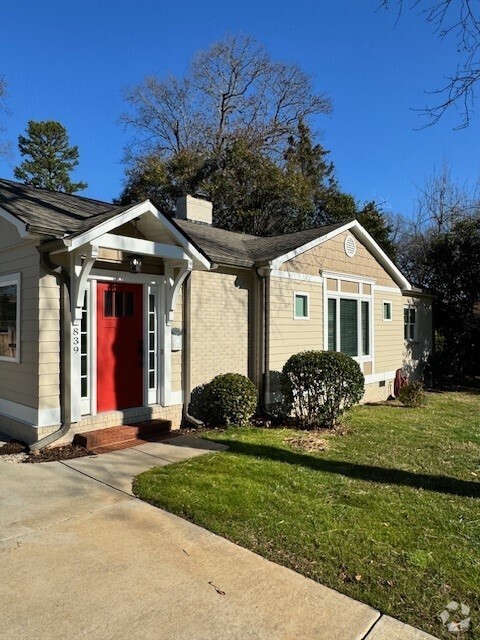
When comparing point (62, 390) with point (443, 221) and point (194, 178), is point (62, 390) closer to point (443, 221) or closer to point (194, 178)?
point (194, 178)

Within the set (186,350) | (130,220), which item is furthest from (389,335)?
(130,220)

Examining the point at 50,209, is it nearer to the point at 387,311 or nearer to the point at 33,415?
the point at 33,415

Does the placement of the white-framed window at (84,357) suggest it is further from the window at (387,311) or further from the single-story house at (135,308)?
the window at (387,311)

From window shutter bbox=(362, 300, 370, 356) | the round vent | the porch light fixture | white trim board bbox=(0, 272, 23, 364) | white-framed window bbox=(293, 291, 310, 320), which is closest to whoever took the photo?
white trim board bbox=(0, 272, 23, 364)

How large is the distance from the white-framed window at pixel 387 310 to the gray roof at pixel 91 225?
354 cm

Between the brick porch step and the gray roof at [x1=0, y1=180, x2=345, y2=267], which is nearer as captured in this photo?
the gray roof at [x1=0, y1=180, x2=345, y2=267]

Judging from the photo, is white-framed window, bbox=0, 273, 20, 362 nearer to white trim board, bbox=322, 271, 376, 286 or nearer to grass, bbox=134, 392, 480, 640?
grass, bbox=134, 392, 480, 640

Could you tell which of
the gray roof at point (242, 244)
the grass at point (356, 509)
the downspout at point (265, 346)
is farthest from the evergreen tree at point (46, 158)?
the grass at point (356, 509)

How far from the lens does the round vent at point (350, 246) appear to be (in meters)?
12.0

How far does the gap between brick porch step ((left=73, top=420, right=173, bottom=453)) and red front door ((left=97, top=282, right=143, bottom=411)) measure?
19.3 inches

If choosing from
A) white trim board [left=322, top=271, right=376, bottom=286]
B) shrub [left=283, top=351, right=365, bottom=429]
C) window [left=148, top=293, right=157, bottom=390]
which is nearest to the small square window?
white trim board [left=322, top=271, right=376, bottom=286]

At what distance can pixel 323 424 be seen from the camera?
863 centimetres

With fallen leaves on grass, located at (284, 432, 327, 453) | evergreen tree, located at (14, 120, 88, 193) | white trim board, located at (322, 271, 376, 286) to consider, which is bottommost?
fallen leaves on grass, located at (284, 432, 327, 453)

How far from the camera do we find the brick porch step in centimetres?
662
